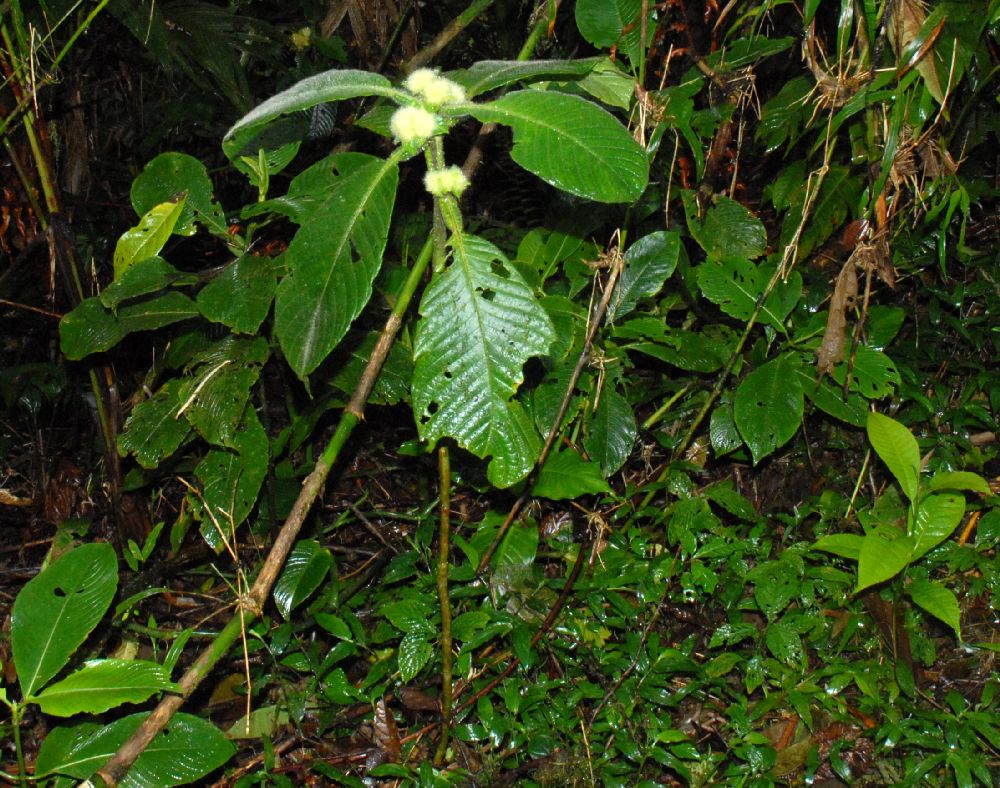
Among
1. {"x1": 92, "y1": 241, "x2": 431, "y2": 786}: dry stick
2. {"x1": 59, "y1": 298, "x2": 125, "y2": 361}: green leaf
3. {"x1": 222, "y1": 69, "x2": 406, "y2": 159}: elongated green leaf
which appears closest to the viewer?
{"x1": 222, "y1": 69, "x2": 406, "y2": 159}: elongated green leaf

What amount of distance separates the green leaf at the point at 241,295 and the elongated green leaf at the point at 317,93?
1.61 ft

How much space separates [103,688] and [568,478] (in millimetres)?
1057

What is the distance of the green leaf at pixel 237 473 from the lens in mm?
1942

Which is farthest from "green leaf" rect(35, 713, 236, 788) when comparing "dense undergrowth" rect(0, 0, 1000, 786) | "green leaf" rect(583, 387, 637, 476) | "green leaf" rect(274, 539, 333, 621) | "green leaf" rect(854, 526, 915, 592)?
"green leaf" rect(854, 526, 915, 592)

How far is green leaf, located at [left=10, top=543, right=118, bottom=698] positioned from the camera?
1.59 m

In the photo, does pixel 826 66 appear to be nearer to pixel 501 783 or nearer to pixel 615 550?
pixel 615 550

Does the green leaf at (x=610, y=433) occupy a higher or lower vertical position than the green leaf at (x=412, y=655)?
higher

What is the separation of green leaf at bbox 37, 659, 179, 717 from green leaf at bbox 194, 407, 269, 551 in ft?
1.30

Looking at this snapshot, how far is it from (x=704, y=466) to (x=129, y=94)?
2332 mm

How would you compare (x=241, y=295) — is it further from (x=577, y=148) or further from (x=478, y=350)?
(x=577, y=148)

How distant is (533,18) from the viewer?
6.67 ft

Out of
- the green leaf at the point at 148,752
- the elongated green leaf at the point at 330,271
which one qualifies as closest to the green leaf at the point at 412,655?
the green leaf at the point at 148,752

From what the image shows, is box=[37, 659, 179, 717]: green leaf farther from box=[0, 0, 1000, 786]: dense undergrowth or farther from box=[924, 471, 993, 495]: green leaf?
box=[924, 471, 993, 495]: green leaf

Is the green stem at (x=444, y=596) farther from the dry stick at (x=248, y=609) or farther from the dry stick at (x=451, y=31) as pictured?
the dry stick at (x=451, y=31)
